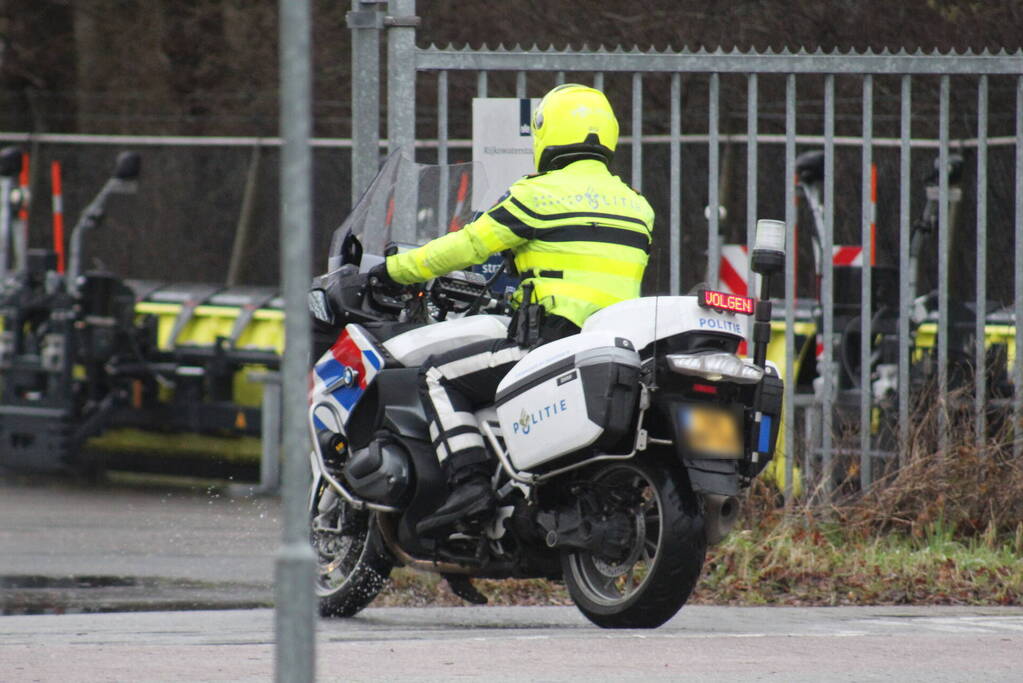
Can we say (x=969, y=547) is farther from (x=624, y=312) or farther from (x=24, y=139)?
(x=24, y=139)

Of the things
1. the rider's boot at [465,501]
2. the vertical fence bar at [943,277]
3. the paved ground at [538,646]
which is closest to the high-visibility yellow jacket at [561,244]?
the rider's boot at [465,501]

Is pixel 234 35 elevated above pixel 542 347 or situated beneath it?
elevated above

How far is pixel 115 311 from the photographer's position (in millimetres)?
13227

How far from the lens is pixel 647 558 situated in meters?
6.12

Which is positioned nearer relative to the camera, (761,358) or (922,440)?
(761,358)

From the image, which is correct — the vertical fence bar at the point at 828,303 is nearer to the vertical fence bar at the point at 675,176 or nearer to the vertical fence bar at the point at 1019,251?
the vertical fence bar at the point at 675,176

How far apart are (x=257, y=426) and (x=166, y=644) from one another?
6.74 meters

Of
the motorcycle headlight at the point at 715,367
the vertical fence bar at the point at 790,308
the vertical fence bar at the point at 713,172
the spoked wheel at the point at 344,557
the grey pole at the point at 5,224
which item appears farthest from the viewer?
the grey pole at the point at 5,224

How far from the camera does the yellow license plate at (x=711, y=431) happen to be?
5.94 meters

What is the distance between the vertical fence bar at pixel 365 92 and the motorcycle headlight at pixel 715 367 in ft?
7.84

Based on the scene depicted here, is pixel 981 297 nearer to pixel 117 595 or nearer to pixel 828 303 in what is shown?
pixel 828 303

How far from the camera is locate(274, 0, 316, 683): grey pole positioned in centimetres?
346

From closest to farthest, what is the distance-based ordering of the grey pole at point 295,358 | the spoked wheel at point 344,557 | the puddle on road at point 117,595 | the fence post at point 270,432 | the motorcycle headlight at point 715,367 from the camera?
the grey pole at point 295,358, the motorcycle headlight at point 715,367, the spoked wheel at point 344,557, the puddle on road at point 117,595, the fence post at point 270,432

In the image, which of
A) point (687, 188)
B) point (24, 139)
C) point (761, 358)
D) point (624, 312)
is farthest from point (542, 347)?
point (24, 139)
